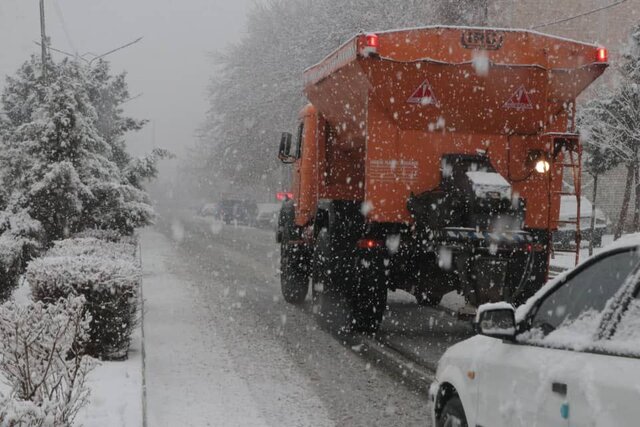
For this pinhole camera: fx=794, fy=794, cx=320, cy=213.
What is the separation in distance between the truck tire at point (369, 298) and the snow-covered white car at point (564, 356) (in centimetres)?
507

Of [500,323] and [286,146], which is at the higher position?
[286,146]

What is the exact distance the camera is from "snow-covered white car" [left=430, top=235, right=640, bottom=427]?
277cm

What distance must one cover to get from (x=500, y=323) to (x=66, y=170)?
11.9 meters

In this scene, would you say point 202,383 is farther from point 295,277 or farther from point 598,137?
point 598,137

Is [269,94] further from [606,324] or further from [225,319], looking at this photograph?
[606,324]

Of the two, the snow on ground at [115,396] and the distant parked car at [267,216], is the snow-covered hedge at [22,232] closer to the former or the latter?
the snow on ground at [115,396]

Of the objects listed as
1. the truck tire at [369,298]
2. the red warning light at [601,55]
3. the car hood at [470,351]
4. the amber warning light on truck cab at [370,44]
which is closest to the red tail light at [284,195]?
the truck tire at [369,298]

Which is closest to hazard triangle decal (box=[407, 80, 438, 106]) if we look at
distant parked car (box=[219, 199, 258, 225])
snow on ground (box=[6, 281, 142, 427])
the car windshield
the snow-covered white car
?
snow on ground (box=[6, 281, 142, 427])

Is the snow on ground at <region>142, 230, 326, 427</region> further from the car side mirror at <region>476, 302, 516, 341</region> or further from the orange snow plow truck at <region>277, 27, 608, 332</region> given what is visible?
the car side mirror at <region>476, 302, 516, 341</region>

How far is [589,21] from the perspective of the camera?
35.3 metres

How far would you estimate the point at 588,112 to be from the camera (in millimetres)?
22844

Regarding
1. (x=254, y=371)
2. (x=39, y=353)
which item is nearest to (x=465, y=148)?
(x=254, y=371)

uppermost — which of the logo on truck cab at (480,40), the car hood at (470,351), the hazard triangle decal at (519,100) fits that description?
the logo on truck cab at (480,40)

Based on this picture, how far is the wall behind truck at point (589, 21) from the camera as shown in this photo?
3347cm
